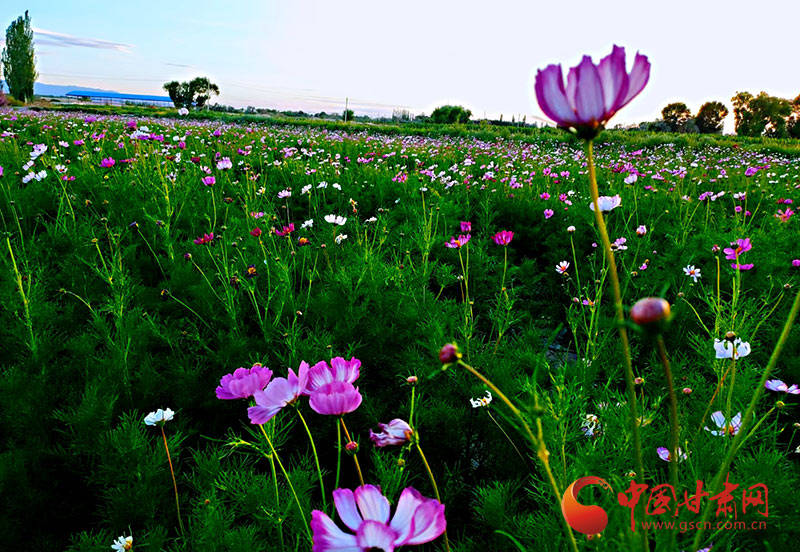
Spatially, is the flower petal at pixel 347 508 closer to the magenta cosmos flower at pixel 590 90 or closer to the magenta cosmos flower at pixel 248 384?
the magenta cosmos flower at pixel 248 384

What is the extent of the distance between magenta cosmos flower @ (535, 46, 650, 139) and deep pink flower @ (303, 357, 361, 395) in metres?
0.45

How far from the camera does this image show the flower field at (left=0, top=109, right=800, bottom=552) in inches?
28.5

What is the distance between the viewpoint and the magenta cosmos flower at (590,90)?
486mm

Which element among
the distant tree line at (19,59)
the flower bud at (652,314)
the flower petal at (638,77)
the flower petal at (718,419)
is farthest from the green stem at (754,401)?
the distant tree line at (19,59)

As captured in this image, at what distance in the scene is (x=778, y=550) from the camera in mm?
902

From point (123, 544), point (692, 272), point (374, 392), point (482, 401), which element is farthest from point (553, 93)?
point (692, 272)

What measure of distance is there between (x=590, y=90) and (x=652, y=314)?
0.87 feet

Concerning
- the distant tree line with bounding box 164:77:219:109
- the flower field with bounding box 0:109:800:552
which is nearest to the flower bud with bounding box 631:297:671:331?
the flower field with bounding box 0:109:800:552

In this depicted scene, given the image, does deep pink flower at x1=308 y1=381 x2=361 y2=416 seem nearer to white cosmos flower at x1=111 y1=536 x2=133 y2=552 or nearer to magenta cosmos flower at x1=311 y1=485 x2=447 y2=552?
magenta cosmos flower at x1=311 y1=485 x2=447 y2=552

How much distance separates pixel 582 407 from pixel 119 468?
1.23m

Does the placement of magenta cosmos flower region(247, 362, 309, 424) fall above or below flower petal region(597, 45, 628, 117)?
below

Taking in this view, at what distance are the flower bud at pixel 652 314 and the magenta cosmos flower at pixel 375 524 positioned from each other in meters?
0.28

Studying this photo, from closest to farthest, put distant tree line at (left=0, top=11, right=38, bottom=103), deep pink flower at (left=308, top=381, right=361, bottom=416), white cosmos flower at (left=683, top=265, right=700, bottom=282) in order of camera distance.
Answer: deep pink flower at (left=308, top=381, right=361, bottom=416)
white cosmos flower at (left=683, top=265, right=700, bottom=282)
distant tree line at (left=0, top=11, right=38, bottom=103)

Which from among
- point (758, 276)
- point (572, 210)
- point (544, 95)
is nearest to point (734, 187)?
point (572, 210)
